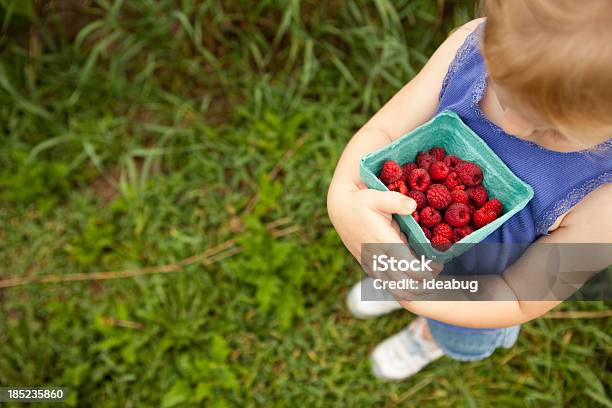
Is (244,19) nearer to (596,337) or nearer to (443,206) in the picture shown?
(443,206)

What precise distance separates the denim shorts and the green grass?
38cm

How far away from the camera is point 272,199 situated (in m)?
1.91

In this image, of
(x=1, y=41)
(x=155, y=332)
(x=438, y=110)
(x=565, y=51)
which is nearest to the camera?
(x=565, y=51)

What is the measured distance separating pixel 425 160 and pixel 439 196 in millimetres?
88

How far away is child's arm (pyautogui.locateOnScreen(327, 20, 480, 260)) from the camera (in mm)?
1078

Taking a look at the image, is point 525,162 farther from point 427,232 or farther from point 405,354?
point 405,354

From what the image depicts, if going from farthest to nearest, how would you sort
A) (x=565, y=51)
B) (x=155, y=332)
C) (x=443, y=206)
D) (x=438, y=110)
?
1. (x=155, y=332)
2. (x=438, y=110)
3. (x=443, y=206)
4. (x=565, y=51)

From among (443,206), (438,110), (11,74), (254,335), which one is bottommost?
(254,335)

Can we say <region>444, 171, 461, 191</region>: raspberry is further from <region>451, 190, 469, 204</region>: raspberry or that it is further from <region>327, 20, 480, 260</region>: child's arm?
<region>327, 20, 480, 260</region>: child's arm

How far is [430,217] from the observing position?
1.01 meters

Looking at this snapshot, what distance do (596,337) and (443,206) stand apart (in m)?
1.15

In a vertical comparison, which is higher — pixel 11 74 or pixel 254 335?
pixel 11 74

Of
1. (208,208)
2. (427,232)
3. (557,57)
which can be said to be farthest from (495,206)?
(208,208)

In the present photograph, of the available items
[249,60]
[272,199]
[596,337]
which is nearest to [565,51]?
[272,199]
